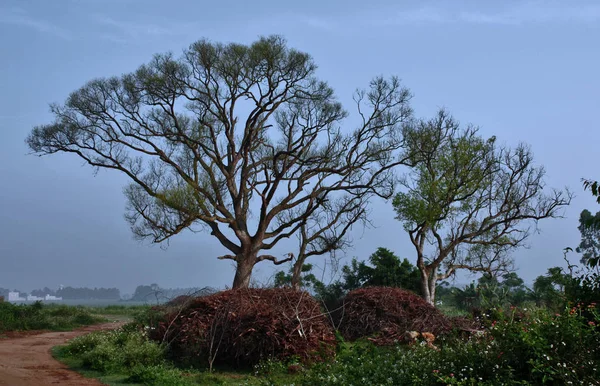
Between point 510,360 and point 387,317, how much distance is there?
6732 millimetres

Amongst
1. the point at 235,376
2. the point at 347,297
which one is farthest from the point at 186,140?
the point at 235,376

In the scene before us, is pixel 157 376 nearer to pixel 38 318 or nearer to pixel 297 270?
pixel 38 318

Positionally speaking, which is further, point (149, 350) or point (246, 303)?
point (246, 303)

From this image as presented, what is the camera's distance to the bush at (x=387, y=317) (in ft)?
42.1

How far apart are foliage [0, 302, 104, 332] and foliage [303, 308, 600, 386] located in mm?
13319

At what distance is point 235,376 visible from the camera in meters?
10.5

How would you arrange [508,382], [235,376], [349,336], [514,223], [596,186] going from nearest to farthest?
[596,186] < [508,382] < [235,376] < [349,336] < [514,223]

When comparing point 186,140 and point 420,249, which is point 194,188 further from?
point 420,249

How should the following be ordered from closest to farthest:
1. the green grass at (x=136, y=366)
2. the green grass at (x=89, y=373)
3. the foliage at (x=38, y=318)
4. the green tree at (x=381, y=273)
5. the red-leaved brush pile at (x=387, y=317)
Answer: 1. the green grass at (x=136, y=366)
2. the green grass at (x=89, y=373)
3. the red-leaved brush pile at (x=387, y=317)
4. the foliage at (x=38, y=318)
5. the green tree at (x=381, y=273)

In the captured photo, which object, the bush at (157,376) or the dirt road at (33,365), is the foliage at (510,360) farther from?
the dirt road at (33,365)

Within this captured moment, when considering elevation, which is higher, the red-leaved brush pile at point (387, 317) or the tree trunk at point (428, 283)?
the tree trunk at point (428, 283)

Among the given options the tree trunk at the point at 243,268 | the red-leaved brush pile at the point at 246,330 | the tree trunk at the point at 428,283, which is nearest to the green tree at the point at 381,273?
the tree trunk at the point at 428,283

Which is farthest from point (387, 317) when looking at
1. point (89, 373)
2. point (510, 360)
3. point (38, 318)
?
point (38, 318)

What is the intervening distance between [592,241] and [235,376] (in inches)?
1092
